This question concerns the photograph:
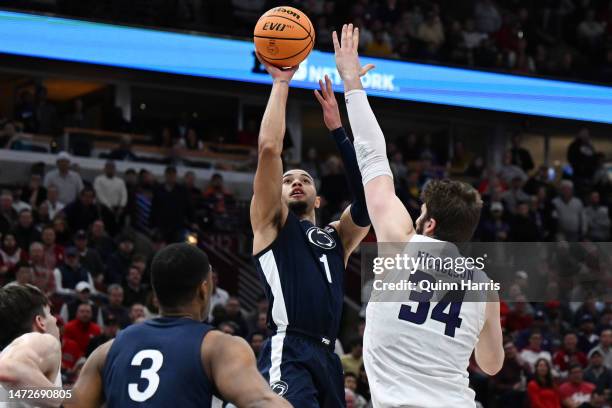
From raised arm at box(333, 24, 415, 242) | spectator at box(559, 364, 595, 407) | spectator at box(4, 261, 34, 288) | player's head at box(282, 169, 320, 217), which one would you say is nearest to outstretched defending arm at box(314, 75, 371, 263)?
player's head at box(282, 169, 320, 217)

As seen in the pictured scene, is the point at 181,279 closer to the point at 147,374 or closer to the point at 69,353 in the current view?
the point at 147,374

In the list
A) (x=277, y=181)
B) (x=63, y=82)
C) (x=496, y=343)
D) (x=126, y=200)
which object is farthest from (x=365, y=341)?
(x=63, y=82)

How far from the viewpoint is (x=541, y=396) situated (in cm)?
1479

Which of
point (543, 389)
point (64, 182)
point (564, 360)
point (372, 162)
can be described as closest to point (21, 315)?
point (372, 162)

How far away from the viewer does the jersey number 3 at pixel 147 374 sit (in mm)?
4148

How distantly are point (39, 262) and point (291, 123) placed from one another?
10192 millimetres

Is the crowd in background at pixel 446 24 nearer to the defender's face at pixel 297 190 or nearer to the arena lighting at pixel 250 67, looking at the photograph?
the arena lighting at pixel 250 67

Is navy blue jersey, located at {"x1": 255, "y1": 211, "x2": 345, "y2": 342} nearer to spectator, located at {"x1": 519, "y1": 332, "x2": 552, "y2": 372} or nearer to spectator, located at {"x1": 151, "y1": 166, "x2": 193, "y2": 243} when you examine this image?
spectator, located at {"x1": 519, "y1": 332, "x2": 552, "y2": 372}

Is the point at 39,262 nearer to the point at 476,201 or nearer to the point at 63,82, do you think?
the point at 63,82

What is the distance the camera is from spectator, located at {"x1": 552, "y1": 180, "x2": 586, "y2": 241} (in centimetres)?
2133

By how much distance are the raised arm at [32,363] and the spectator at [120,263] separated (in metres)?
10.1

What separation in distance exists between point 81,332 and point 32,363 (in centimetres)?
839

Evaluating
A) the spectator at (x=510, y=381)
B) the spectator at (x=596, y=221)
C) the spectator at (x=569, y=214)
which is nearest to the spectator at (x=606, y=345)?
the spectator at (x=510, y=381)

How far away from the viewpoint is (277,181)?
20.0 feet
